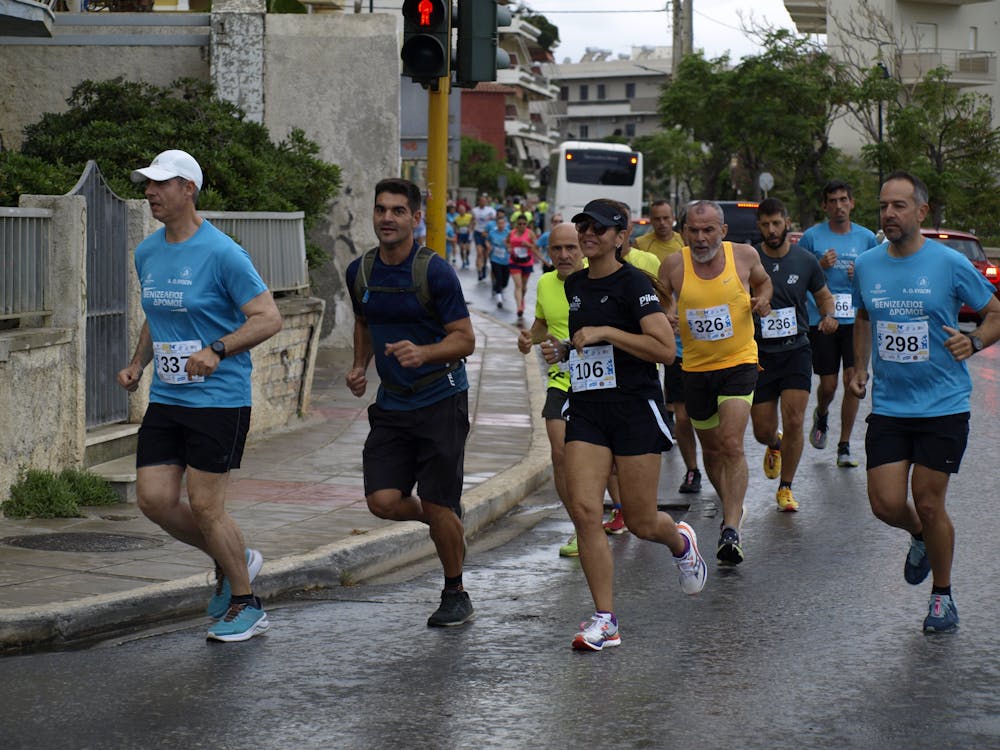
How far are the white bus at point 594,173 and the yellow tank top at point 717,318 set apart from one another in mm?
42903

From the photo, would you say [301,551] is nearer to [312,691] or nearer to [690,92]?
[312,691]

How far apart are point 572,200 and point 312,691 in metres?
46.4

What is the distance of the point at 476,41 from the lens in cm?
1142

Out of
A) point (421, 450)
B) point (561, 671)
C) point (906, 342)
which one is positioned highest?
point (906, 342)

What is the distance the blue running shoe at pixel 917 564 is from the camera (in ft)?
23.6

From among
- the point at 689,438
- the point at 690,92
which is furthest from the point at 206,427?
the point at 690,92

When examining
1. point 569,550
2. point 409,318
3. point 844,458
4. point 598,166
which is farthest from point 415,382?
point 598,166

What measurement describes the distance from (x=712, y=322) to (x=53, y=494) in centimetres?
387

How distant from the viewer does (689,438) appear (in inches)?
428

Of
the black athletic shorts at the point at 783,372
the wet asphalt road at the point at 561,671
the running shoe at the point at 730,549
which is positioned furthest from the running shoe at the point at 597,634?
the black athletic shorts at the point at 783,372

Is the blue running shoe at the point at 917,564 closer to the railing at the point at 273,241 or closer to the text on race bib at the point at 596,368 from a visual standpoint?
the text on race bib at the point at 596,368

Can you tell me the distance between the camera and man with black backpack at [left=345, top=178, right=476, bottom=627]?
22.3 ft

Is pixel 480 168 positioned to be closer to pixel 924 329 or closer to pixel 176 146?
pixel 176 146

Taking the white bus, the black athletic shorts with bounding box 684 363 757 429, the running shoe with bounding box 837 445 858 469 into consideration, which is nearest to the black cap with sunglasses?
the black athletic shorts with bounding box 684 363 757 429
